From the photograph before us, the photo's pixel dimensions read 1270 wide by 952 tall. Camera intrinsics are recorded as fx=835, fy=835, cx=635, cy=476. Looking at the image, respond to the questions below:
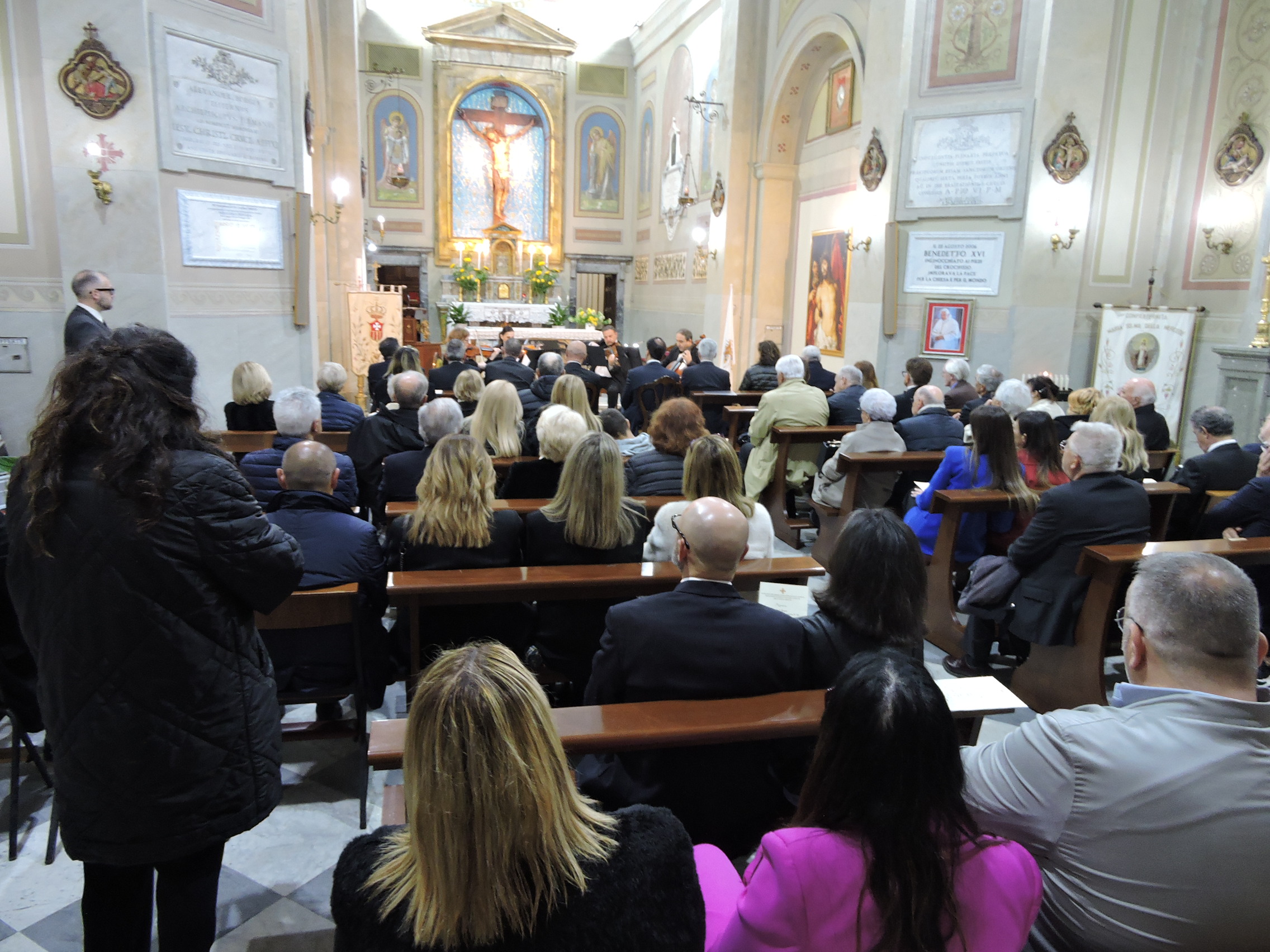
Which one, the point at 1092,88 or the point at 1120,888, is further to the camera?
the point at 1092,88

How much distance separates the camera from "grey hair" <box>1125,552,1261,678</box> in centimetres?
146

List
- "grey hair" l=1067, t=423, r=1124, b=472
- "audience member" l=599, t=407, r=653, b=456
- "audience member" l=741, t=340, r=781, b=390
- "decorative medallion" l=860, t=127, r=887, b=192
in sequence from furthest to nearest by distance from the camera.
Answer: "decorative medallion" l=860, t=127, r=887, b=192
"audience member" l=741, t=340, r=781, b=390
"audience member" l=599, t=407, r=653, b=456
"grey hair" l=1067, t=423, r=1124, b=472

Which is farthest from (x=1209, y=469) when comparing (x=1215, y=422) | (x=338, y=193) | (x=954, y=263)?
(x=338, y=193)

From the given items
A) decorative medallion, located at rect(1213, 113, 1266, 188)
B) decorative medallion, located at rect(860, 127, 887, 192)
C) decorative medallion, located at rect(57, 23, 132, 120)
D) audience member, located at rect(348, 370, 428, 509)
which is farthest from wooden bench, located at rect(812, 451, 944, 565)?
decorative medallion, located at rect(57, 23, 132, 120)

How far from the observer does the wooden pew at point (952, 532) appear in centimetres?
388

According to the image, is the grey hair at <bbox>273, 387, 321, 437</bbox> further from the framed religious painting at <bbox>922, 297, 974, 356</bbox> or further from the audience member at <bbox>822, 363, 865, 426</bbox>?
the framed religious painting at <bbox>922, 297, 974, 356</bbox>

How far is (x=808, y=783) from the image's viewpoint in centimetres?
127

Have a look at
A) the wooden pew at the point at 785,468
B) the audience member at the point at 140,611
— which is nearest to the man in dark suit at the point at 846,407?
the wooden pew at the point at 785,468

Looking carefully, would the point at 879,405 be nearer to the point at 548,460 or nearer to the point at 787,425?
the point at 787,425

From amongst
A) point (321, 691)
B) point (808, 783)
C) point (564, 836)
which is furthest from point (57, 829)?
point (808, 783)

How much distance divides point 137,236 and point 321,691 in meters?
5.86

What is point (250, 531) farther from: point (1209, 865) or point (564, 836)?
point (1209, 865)

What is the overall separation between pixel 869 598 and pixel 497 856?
1.28 m

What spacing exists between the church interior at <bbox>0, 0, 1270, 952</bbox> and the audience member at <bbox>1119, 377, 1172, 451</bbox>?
0.02 metres
